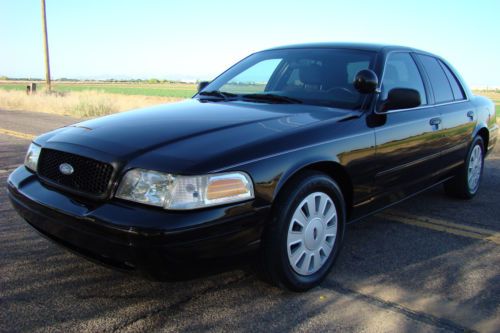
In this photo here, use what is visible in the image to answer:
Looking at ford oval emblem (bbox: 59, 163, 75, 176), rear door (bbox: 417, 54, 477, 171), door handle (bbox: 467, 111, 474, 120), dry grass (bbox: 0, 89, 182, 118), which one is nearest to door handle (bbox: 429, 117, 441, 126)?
rear door (bbox: 417, 54, 477, 171)

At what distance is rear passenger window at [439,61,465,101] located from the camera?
482 centimetres

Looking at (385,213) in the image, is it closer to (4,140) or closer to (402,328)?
(402,328)

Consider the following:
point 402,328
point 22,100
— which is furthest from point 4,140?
point 22,100

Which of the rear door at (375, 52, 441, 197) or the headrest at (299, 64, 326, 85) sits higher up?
the headrest at (299, 64, 326, 85)

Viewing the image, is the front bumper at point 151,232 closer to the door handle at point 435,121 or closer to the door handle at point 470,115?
the door handle at point 435,121

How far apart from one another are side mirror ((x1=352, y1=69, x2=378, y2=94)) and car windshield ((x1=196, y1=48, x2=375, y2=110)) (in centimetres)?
11

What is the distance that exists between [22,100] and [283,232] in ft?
65.2

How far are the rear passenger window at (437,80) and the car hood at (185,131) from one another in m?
1.57

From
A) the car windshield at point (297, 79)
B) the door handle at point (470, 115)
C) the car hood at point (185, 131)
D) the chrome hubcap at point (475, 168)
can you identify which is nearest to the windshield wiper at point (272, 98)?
the car windshield at point (297, 79)

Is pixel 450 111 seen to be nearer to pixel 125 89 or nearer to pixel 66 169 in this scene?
pixel 66 169

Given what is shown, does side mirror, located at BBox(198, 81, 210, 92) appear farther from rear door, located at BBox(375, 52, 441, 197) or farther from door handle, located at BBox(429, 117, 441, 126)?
door handle, located at BBox(429, 117, 441, 126)

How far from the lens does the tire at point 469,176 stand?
4.92m

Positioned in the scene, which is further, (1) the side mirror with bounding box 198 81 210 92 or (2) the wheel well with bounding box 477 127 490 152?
(2) the wheel well with bounding box 477 127 490 152

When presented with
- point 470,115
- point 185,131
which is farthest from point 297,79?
point 470,115
